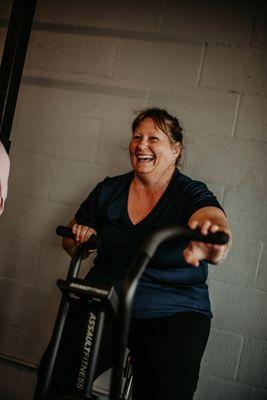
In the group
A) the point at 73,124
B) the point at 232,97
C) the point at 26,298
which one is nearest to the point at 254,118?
the point at 232,97

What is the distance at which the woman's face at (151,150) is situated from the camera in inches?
61.9

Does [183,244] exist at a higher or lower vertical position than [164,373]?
higher

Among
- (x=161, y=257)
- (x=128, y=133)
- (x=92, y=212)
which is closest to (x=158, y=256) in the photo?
(x=161, y=257)

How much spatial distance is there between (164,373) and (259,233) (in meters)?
0.84

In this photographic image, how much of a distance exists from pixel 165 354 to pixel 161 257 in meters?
0.35

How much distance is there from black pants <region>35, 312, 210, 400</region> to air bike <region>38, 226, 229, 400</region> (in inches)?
4.0

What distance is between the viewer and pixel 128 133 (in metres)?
1.94

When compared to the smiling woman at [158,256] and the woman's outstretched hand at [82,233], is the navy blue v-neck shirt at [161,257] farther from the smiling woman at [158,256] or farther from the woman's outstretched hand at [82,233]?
the woman's outstretched hand at [82,233]

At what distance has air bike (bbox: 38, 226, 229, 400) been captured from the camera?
82cm

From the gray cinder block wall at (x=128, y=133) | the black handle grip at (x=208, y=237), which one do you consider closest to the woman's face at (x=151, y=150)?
the gray cinder block wall at (x=128, y=133)

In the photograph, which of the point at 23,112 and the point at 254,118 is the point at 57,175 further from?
the point at 254,118

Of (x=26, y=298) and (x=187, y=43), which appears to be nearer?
(x=187, y=43)

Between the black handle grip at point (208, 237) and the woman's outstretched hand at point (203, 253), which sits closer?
the black handle grip at point (208, 237)

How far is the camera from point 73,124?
79.0 inches
